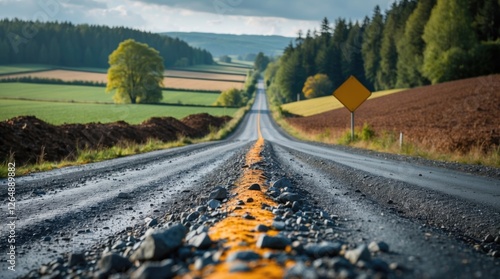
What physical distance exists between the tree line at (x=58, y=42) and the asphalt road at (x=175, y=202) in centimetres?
10308

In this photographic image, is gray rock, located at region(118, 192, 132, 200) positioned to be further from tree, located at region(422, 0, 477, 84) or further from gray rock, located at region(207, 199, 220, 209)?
tree, located at region(422, 0, 477, 84)

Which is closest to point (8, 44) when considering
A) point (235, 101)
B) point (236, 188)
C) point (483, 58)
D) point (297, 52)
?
point (235, 101)

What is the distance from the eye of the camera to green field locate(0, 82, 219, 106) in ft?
190

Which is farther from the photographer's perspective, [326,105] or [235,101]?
[235,101]

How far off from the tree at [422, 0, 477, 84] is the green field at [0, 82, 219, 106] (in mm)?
45518

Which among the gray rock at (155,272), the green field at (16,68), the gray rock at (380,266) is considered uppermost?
the green field at (16,68)

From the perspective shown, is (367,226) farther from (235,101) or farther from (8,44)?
(8,44)

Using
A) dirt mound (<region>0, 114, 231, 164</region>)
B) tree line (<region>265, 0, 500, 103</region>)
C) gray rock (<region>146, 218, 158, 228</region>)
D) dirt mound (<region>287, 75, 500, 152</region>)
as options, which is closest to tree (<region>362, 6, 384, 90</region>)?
tree line (<region>265, 0, 500, 103</region>)

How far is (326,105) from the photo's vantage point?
72875 mm

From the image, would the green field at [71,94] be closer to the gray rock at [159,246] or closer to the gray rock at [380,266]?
the gray rock at [159,246]

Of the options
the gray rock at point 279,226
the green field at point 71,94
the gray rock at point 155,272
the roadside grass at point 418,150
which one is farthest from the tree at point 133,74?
the gray rock at point 155,272

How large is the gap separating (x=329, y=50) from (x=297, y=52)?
475 inches

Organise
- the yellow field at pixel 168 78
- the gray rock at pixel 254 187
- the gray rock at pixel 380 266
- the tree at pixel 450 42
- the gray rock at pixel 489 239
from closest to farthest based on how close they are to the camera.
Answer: the gray rock at pixel 380 266 < the gray rock at pixel 489 239 < the gray rock at pixel 254 187 < the tree at pixel 450 42 < the yellow field at pixel 168 78

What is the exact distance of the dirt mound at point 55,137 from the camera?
13.5 meters
